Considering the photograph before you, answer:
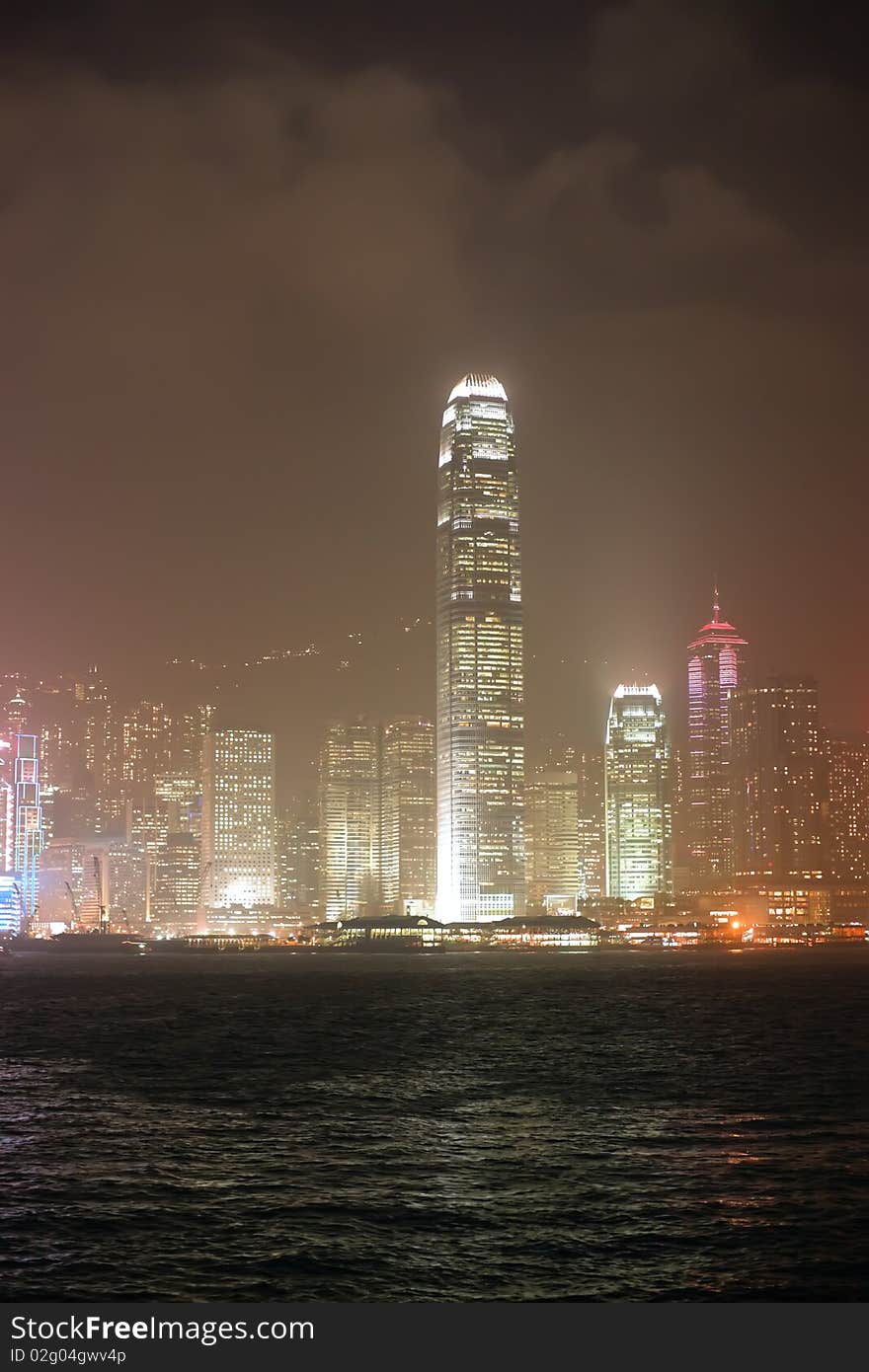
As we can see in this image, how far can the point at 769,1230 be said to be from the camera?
37.2 meters

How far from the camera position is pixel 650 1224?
38031 mm

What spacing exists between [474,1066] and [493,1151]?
30792 mm

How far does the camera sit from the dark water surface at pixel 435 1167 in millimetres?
33375

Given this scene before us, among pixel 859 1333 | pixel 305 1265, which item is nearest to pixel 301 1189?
pixel 305 1265

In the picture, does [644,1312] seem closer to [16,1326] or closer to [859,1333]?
[859,1333]

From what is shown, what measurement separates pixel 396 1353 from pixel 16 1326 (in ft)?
23.3

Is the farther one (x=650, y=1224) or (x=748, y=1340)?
(x=650, y=1224)

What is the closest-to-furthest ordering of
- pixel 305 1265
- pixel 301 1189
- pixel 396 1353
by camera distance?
1. pixel 396 1353
2. pixel 305 1265
3. pixel 301 1189

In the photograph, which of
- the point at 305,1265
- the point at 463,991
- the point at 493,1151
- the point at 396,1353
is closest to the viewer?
the point at 396,1353

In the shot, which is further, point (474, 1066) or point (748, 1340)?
point (474, 1066)

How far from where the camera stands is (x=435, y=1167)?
46781mm

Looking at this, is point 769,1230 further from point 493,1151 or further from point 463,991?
point 463,991

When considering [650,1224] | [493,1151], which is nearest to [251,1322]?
[650,1224]

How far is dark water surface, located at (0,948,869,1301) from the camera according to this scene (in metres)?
33.4
